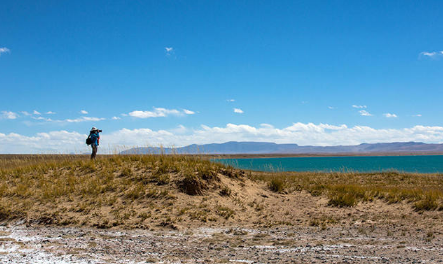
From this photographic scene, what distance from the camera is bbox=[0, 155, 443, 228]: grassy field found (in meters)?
12.6

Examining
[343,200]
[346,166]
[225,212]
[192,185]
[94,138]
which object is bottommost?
[346,166]

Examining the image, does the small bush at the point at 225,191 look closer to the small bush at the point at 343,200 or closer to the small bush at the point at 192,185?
the small bush at the point at 192,185

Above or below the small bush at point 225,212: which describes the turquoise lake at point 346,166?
below

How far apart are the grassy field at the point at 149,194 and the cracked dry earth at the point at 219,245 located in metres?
1.20

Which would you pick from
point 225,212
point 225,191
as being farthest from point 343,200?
point 225,212

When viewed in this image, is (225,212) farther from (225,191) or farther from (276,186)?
(276,186)

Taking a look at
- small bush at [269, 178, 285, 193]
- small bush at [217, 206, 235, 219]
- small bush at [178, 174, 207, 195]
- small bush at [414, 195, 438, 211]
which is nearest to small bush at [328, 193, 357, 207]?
small bush at [414, 195, 438, 211]

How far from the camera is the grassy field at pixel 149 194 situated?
1255 centimetres

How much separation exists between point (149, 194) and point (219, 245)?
5750 millimetres

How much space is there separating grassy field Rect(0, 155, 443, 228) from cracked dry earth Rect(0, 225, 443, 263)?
3.94ft

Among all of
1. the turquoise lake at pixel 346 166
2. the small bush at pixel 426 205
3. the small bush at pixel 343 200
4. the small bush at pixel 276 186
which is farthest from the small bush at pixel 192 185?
the small bush at pixel 426 205

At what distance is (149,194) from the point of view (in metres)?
14.1

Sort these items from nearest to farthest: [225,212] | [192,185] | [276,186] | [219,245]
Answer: [219,245] → [225,212] → [192,185] → [276,186]

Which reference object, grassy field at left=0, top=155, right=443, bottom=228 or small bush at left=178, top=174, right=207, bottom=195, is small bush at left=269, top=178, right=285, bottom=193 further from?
small bush at left=178, top=174, right=207, bottom=195
